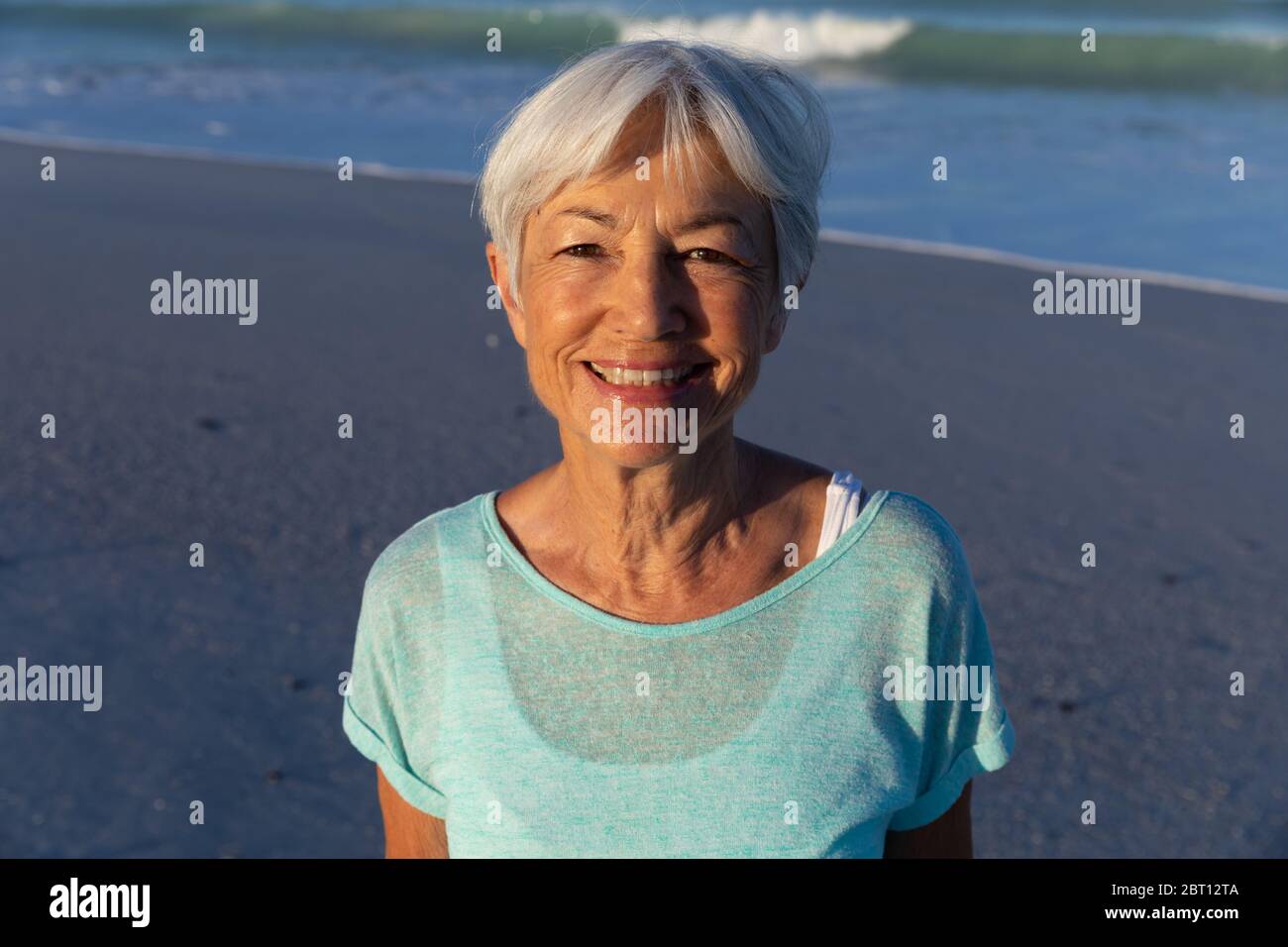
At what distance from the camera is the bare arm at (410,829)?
232 centimetres

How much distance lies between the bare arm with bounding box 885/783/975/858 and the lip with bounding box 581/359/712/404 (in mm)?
755

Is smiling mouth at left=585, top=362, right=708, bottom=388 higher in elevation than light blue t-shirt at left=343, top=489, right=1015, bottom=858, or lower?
higher

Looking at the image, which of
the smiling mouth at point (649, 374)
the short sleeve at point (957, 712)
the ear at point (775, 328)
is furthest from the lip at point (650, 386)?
the short sleeve at point (957, 712)

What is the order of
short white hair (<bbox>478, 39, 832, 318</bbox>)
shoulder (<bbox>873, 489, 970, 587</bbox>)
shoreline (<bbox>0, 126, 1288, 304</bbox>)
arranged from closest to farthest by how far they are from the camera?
short white hair (<bbox>478, 39, 832, 318</bbox>) → shoulder (<bbox>873, 489, 970, 587</bbox>) → shoreline (<bbox>0, 126, 1288, 304</bbox>)

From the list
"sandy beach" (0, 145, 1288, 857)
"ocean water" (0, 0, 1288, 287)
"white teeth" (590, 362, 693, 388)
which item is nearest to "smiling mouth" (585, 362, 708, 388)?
"white teeth" (590, 362, 693, 388)

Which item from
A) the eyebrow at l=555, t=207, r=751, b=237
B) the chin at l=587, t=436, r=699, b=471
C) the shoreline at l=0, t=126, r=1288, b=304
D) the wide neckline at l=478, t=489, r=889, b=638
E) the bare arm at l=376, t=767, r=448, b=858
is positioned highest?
the shoreline at l=0, t=126, r=1288, b=304

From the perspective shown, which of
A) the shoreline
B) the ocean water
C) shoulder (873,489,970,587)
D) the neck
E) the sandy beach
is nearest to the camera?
shoulder (873,489,970,587)

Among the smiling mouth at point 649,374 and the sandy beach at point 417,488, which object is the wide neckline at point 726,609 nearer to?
the smiling mouth at point 649,374

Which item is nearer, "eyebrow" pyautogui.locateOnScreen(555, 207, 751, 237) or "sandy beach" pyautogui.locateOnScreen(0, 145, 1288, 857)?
"eyebrow" pyautogui.locateOnScreen(555, 207, 751, 237)

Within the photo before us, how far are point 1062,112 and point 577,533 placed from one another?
484 inches

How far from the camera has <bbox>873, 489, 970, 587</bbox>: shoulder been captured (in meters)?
2.18

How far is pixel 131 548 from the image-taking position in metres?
5.26

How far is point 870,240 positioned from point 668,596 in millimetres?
7152

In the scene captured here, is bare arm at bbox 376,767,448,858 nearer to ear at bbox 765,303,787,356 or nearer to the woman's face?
the woman's face
